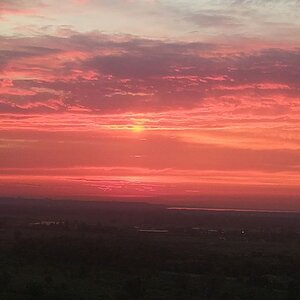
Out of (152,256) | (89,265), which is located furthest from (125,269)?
(152,256)

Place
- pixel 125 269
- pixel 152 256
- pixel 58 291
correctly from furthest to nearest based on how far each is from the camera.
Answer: pixel 152 256, pixel 125 269, pixel 58 291

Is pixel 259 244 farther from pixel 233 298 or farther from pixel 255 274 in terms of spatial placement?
pixel 233 298

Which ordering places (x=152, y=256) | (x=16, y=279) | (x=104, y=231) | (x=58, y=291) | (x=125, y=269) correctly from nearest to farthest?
(x=58, y=291) < (x=16, y=279) < (x=125, y=269) < (x=152, y=256) < (x=104, y=231)

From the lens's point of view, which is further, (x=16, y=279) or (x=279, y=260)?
(x=279, y=260)

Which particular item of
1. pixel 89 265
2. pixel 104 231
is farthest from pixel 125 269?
pixel 104 231

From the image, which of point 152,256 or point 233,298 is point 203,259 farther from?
point 233,298

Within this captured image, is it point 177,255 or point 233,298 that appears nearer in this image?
point 233,298

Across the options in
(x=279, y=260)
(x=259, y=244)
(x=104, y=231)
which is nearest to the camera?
(x=279, y=260)

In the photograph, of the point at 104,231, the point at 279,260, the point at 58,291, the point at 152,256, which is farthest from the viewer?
the point at 104,231
